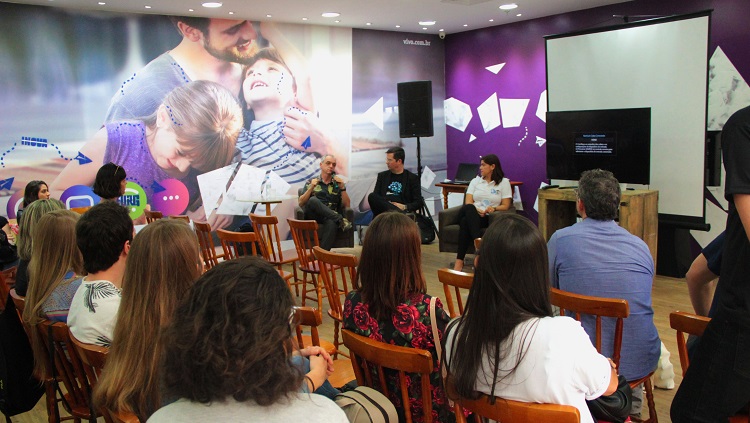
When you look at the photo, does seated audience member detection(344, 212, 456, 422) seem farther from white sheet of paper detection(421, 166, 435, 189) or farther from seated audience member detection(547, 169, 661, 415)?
white sheet of paper detection(421, 166, 435, 189)

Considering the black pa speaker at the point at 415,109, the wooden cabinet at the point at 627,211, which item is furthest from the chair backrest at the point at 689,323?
the black pa speaker at the point at 415,109

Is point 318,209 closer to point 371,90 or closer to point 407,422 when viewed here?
point 371,90

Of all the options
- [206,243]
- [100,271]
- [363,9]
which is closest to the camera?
[100,271]

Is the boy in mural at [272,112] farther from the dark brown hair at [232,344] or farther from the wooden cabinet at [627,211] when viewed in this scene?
the dark brown hair at [232,344]

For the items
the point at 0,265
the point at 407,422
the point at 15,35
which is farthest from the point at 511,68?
the point at 407,422

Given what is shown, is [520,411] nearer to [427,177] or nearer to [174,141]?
[174,141]

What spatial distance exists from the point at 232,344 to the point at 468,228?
19.8 feet

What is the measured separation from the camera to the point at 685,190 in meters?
6.46

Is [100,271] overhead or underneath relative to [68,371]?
overhead

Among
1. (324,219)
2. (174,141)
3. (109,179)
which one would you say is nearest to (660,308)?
(324,219)

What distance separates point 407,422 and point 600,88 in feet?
19.7

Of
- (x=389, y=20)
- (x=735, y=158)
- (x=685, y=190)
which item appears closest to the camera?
(x=735, y=158)

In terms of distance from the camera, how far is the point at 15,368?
281cm

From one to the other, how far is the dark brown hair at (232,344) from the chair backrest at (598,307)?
1.40 m
